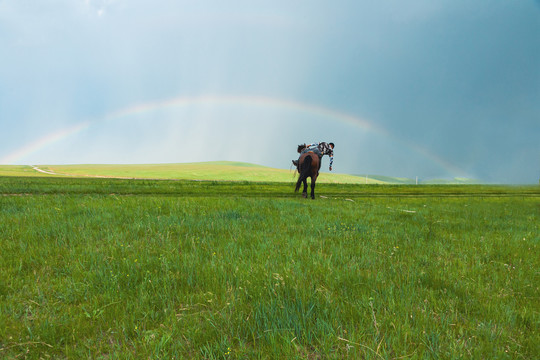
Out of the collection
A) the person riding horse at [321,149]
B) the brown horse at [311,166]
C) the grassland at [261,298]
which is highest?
the person riding horse at [321,149]

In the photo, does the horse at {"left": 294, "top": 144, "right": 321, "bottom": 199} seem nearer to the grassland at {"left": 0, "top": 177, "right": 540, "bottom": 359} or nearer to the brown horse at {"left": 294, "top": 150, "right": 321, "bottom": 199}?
the brown horse at {"left": 294, "top": 150, "right": 321, "bottom": 199}

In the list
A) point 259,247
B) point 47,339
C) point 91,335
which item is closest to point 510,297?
point 259,247

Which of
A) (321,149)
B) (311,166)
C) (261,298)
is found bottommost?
(261,298)

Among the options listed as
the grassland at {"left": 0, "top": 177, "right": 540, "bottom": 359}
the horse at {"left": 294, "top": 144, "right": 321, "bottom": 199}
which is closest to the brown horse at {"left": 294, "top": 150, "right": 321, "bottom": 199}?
the horse at {"left": 294, "top": 144, "right": 321, "bottom": 199}

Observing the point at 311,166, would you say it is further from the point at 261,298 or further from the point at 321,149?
the point at 261,298

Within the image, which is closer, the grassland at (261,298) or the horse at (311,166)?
the grassland at (261,298)

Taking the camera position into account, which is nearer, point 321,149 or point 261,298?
point 261,298

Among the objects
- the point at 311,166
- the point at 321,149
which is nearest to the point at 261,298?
the point at 311,166

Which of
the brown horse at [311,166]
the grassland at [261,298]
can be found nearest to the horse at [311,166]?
the brown horse at [311,166]

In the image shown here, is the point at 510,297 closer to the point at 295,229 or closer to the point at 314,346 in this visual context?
the point at 314,346

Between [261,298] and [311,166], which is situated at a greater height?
[311,166]

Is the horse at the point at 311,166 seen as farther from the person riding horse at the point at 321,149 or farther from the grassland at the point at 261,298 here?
the grassland at the point at 261,298

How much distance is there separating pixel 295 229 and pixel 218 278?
145 inches

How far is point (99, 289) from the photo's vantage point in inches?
140
